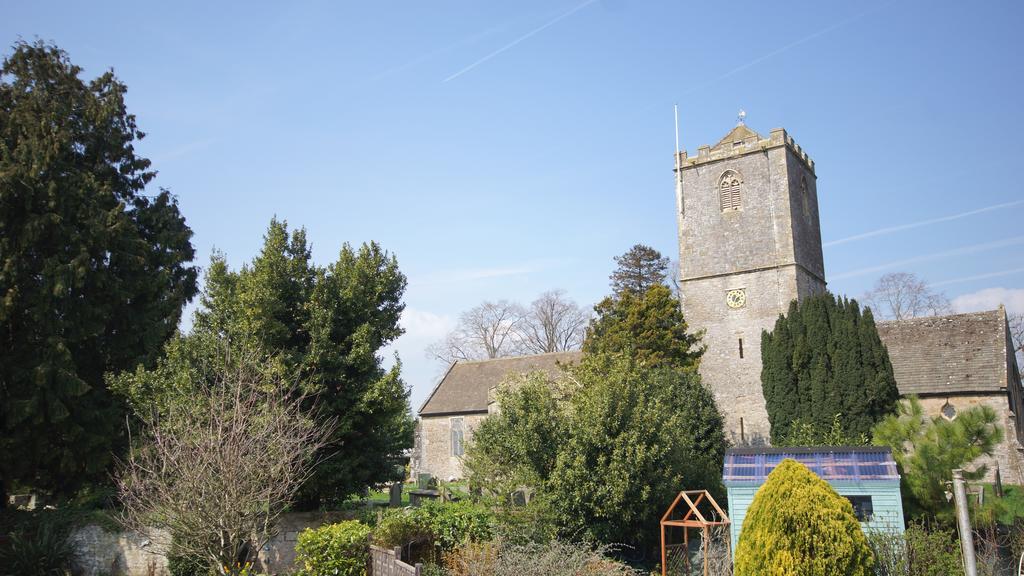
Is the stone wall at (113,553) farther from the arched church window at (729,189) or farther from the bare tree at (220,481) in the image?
the arched church window at (729,189)

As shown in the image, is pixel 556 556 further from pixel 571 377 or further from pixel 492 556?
pixel 571 377

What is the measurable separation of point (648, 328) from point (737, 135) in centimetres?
991

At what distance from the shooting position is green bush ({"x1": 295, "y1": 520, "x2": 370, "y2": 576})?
12.8 m

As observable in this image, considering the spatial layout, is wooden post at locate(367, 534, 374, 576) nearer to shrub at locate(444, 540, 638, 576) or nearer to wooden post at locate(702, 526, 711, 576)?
shrub at locate(444, 540, 638, 576)

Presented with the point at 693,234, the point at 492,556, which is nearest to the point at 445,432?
the point at 693,234

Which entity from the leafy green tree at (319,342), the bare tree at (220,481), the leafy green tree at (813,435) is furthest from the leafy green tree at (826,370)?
the bare tree at (220,481)

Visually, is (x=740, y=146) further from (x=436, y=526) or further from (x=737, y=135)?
(x=436, y=526)

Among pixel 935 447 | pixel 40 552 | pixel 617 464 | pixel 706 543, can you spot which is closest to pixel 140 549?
pixel 40 552

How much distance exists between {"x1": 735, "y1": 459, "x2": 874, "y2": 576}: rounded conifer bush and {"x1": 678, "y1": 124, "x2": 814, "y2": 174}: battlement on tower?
830 inches

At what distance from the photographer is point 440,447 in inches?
1603

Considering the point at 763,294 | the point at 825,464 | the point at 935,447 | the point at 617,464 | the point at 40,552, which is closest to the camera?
the point at 935,447

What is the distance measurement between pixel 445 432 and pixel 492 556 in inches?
1130

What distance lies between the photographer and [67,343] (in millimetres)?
19250

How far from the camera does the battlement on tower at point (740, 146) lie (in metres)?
29.1
